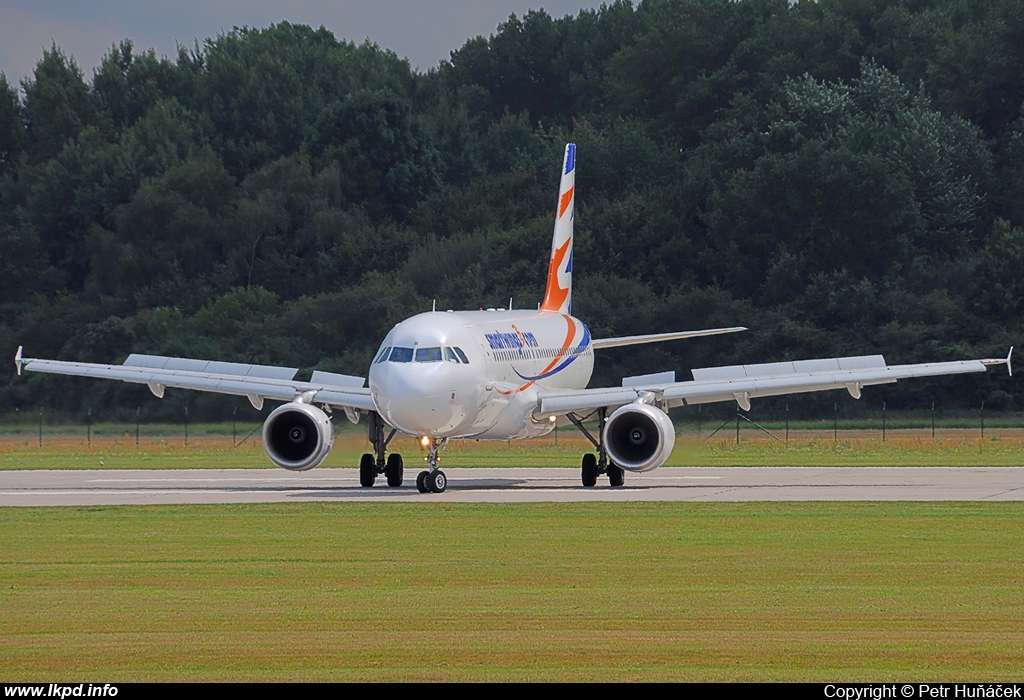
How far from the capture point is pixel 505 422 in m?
36.1

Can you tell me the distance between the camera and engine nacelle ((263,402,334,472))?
35031 mm

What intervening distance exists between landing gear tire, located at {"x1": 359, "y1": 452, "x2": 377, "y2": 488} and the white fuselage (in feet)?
7.99

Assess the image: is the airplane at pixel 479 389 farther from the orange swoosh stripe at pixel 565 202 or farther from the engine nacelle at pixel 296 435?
the orange swoosh stripe at pixel 565 202

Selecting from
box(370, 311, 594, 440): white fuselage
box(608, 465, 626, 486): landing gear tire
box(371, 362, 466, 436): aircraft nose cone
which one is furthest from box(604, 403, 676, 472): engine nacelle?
box(371, 362, 466, 436): aircraft nose cone

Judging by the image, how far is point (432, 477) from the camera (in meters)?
33.5

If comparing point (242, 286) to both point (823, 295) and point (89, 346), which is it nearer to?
point (89, 346)

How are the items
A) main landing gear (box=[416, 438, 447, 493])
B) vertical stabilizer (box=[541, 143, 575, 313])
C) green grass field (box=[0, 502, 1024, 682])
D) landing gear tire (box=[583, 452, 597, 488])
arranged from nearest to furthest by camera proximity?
green grass field (box=[0, 502, 1024, 682]) < main landing gear (box=[416, 438, 447, 493]) < landing gear tire (box=[583, 452, 597, 488]) < vertical stabilizer (box=[541, 143, 575, 313])

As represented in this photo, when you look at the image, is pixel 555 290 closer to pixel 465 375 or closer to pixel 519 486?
pixel 519 486

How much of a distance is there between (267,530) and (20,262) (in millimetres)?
66383

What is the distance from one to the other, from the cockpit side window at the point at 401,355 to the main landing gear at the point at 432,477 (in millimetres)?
1873

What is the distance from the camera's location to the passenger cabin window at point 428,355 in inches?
1289

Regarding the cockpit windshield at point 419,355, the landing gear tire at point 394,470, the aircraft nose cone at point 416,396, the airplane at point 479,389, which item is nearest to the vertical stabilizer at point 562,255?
the airplane at point 479,389

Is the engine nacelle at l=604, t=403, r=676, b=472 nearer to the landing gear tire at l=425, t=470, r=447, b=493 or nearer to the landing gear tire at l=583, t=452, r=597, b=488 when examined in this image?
the landing gear tire at l=583, t=452, r=597, b=488
